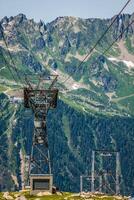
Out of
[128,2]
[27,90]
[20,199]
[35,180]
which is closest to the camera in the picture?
[128,2]

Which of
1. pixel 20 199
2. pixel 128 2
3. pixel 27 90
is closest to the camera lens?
pixel 128 2

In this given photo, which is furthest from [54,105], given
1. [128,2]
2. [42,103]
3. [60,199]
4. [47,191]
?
[128,2]

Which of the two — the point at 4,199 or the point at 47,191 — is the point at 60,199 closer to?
the point at 4,199

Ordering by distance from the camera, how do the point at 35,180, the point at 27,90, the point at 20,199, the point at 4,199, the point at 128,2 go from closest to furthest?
the point at 128,2 < the point at 20,199 < the point at 4,199 < the point at 27,90 < the point at 35,180

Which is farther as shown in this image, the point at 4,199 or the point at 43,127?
the point at 43,127

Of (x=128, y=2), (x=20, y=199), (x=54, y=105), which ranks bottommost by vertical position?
(x=20, y=199)

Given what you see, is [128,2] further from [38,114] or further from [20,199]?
[38,114]

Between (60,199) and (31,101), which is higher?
(31,101)

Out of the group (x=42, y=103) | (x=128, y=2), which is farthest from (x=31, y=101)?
(x=128, y=2)

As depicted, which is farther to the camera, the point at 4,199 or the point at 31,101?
the point at 31,101
